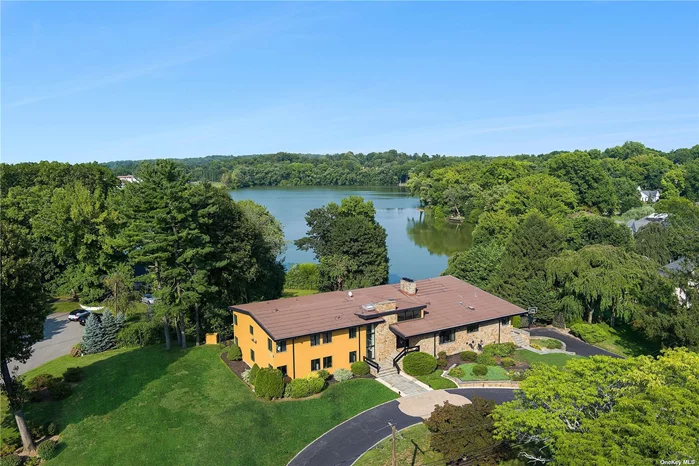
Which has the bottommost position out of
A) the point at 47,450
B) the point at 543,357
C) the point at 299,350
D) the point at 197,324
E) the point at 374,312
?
the point at 543,357

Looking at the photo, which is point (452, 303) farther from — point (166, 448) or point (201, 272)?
point (166, 448)

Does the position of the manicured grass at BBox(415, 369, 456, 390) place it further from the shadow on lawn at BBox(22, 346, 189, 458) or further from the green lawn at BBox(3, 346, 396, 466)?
the shadow on lawn at BBox(22, 346, 189, 458)

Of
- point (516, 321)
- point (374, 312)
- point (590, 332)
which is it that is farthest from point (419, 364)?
point (590, 332)

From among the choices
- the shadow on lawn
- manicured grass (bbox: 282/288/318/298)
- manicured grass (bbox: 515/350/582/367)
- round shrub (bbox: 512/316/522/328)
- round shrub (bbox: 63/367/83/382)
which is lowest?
manicured grass (bbox: 282/288/318/298)

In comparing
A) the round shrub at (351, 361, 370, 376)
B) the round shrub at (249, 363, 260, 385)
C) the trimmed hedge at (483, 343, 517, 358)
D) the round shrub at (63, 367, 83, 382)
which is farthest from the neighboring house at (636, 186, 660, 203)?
the round shrub at (63, 367, 83, 382)

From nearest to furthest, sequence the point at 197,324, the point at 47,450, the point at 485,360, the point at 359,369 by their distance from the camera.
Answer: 1. the point at 47,450
2. the point at 359,369
3. the point at 485,360
4. the point at 197,324

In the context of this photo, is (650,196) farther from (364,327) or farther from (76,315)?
(76,315)

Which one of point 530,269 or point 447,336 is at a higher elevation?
point 530,269
